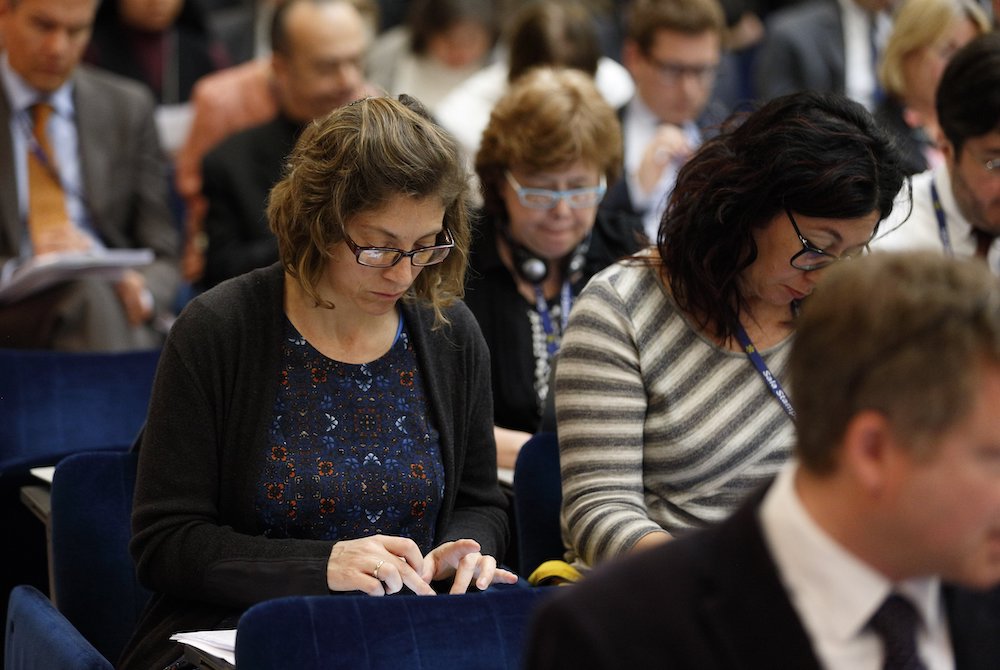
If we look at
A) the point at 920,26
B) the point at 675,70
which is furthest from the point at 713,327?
the point at 675,70

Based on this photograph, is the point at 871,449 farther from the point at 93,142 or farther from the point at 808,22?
the point at 808,22

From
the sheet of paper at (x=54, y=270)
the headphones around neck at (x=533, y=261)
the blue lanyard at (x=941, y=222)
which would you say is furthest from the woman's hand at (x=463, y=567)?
the sheet of paper at (x=54, y=270)

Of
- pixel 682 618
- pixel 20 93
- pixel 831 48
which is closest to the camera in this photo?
pixel 682 618

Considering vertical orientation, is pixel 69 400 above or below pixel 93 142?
below

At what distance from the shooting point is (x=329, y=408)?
91.1 inches

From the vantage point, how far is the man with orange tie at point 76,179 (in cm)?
402

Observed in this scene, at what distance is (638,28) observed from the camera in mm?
4715

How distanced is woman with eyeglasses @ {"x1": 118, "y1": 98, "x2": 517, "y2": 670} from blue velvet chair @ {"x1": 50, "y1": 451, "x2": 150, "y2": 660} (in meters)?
0.31

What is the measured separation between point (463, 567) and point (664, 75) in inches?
114

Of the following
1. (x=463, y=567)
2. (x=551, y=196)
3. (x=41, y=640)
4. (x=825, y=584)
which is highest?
(x=825, y=584)

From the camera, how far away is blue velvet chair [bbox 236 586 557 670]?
5.62 ft

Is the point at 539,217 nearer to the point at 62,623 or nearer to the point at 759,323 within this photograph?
the point at 759,323

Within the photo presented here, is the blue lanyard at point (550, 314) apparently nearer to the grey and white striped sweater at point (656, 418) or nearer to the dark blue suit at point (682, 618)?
the grey and white striped sweater at point (656, 418)

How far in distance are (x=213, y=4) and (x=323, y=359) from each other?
15.4 feet
